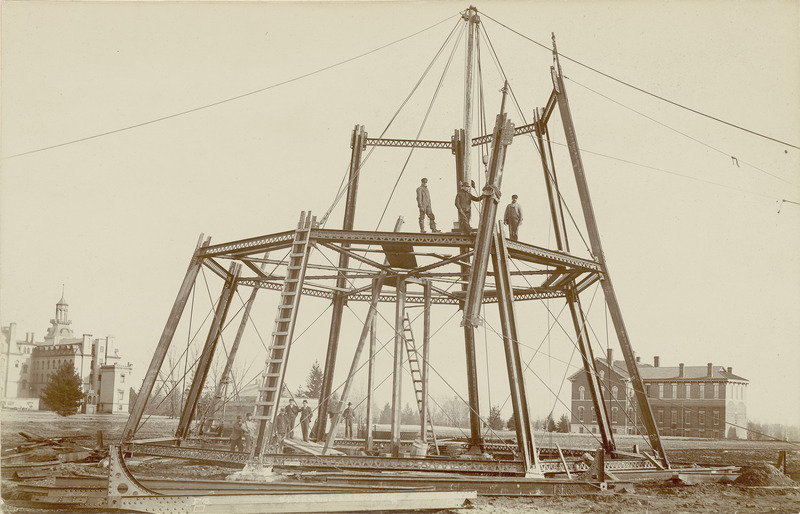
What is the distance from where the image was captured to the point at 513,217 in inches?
734

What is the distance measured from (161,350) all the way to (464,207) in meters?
7.90

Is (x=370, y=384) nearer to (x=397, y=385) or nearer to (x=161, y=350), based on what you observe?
(x=397, y=385)

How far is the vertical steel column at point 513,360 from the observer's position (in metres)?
13.4

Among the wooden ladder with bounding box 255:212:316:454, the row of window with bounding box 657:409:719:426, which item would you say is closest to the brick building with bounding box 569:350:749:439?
the row of window with bounding box 657:409:719:426

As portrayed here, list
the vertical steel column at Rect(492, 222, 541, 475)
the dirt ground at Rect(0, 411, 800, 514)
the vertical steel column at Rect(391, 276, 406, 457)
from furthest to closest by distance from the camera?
the vertical steel column at Rect(391, 276, 406, 457) → the vertical steel column at Rect(492, 222, 541, 475) → the dirt ground at Rect(0, 411, 800, 514)

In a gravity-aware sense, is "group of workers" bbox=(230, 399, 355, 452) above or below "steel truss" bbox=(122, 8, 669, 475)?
below

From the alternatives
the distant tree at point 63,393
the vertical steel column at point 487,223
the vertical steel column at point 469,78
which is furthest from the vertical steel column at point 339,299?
the distant tree at point 63,393

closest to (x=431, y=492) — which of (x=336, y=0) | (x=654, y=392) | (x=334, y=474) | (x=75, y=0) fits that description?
(x=334, y=474)

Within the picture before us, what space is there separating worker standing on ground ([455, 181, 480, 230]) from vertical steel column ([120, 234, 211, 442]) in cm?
623

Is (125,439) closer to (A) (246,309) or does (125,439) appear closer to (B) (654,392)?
(A) (246,309)

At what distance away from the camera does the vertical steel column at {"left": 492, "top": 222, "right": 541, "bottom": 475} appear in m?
13.4

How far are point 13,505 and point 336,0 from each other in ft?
37.2

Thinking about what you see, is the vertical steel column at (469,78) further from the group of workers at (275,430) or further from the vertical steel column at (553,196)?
A: the group of workers at (275,430)

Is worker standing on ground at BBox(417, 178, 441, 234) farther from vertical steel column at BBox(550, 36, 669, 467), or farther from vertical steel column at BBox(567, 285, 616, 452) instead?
vertical steel column at BBox(567, 285, 616, 452)
